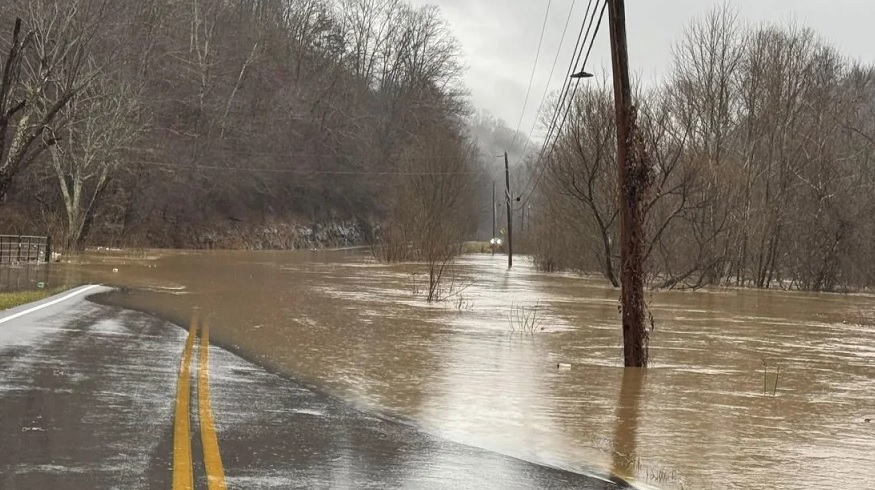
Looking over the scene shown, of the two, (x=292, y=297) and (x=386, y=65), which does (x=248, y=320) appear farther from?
(x=386, y=65)

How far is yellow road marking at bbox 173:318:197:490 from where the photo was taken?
5875 millimetres

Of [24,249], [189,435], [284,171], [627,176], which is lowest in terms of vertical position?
[189,435]

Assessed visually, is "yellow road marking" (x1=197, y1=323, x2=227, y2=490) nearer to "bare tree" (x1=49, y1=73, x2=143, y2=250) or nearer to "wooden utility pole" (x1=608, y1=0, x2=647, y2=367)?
"wooden utility pole" (x1=608, y1=0, x2=647, y2=367)

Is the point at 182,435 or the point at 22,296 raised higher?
the point at 22,296

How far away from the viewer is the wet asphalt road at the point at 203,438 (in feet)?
20.0

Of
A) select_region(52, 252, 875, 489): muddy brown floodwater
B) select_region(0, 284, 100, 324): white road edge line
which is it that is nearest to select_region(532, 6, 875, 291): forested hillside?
select_region(52, 252, 875, 489): muddy brown floodwater

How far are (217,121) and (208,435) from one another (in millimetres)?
74242

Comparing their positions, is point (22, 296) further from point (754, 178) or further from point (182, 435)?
point (754, 178)

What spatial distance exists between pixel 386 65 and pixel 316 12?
1008cm

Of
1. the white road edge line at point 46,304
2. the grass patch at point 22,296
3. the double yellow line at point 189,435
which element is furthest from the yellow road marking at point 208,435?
the grass patch at point 22,296

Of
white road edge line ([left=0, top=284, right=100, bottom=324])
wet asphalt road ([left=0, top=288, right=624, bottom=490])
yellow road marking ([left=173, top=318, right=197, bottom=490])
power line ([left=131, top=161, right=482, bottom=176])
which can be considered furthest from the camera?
power line ([left=131, top=161, right=482, bottom=176])

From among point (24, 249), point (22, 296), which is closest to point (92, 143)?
point (24, 249)

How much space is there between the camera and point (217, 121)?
78562 mm

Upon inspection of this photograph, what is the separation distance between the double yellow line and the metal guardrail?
979 inches
